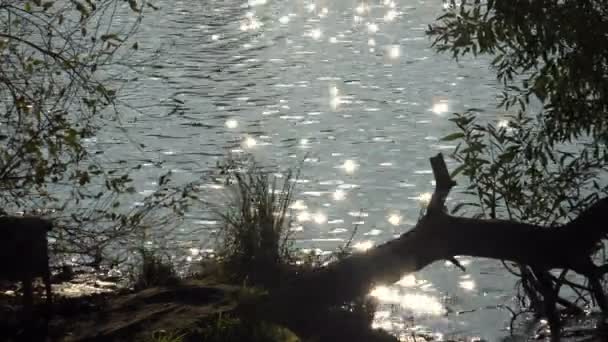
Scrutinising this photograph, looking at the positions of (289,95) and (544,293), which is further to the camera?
(289,95)

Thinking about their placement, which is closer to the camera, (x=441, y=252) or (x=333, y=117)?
(x=441, y=252)

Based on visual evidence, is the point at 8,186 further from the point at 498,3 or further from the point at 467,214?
the point at 467,214

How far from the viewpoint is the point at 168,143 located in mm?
21125

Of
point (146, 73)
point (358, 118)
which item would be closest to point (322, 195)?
point (358, 118)

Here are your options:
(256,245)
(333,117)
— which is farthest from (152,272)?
(333,117)

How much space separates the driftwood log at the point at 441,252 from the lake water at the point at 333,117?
2.14 m

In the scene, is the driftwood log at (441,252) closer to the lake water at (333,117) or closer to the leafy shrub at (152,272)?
the leafy shrub at (152,272)

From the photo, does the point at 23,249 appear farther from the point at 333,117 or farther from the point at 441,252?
the point at 333,117

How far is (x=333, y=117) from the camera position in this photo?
2411 cm

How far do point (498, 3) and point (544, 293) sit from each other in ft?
8.73

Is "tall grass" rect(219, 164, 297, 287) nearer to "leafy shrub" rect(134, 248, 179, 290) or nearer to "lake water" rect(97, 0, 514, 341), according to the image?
"leafy shrub" rect(134, 248, 179, 290)

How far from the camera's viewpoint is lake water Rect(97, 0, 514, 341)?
13.2 meters

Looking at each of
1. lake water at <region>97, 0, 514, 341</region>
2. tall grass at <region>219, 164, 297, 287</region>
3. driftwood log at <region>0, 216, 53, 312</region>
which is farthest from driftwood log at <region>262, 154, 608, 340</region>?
lake water at <region>97, 0, 514, 341</region>

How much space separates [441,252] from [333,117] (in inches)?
586
